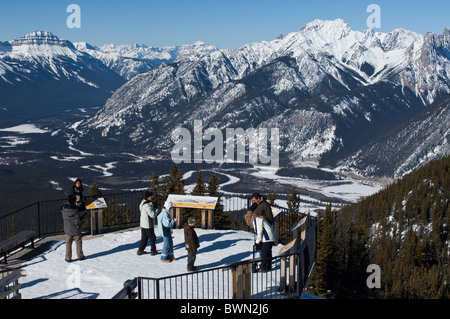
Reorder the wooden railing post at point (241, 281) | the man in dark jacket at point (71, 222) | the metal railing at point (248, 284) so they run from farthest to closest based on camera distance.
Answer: the man in dark jacket at point (71, 222), the metal railing at point (248, 284), the wooden railing post at point (241, 281)

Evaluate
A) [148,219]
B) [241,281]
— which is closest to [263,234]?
[241,281]

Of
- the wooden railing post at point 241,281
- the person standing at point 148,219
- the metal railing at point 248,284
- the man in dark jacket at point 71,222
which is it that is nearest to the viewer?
the wooden railing post at point 241,281

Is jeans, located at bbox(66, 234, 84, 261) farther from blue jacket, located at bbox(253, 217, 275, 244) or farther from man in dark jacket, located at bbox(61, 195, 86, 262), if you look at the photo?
blue jacket, located at bbox(253, 217, 275, 244)

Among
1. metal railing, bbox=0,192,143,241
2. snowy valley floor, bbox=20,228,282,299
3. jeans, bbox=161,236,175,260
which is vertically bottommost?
metal railing, bbox=0,192,143,241

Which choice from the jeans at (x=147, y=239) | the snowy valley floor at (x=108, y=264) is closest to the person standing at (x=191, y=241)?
the snowy valley floor at (x=108, y=264)

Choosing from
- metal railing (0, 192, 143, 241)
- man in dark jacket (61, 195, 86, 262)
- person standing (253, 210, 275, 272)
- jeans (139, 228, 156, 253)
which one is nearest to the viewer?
person standing (253, 210, 275, 272)

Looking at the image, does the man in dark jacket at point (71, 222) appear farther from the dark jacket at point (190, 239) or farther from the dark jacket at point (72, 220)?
the dark jacket at point (190, 239)

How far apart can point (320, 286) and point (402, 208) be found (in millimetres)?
67474

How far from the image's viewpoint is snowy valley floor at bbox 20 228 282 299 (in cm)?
1674

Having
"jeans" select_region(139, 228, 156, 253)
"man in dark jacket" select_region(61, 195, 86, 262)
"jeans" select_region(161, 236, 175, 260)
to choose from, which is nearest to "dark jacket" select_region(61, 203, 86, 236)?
"man in dark jacket" select_region(61, 195, 86, 262)

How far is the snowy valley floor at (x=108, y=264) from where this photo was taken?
659 inches

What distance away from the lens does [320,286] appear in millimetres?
38875
